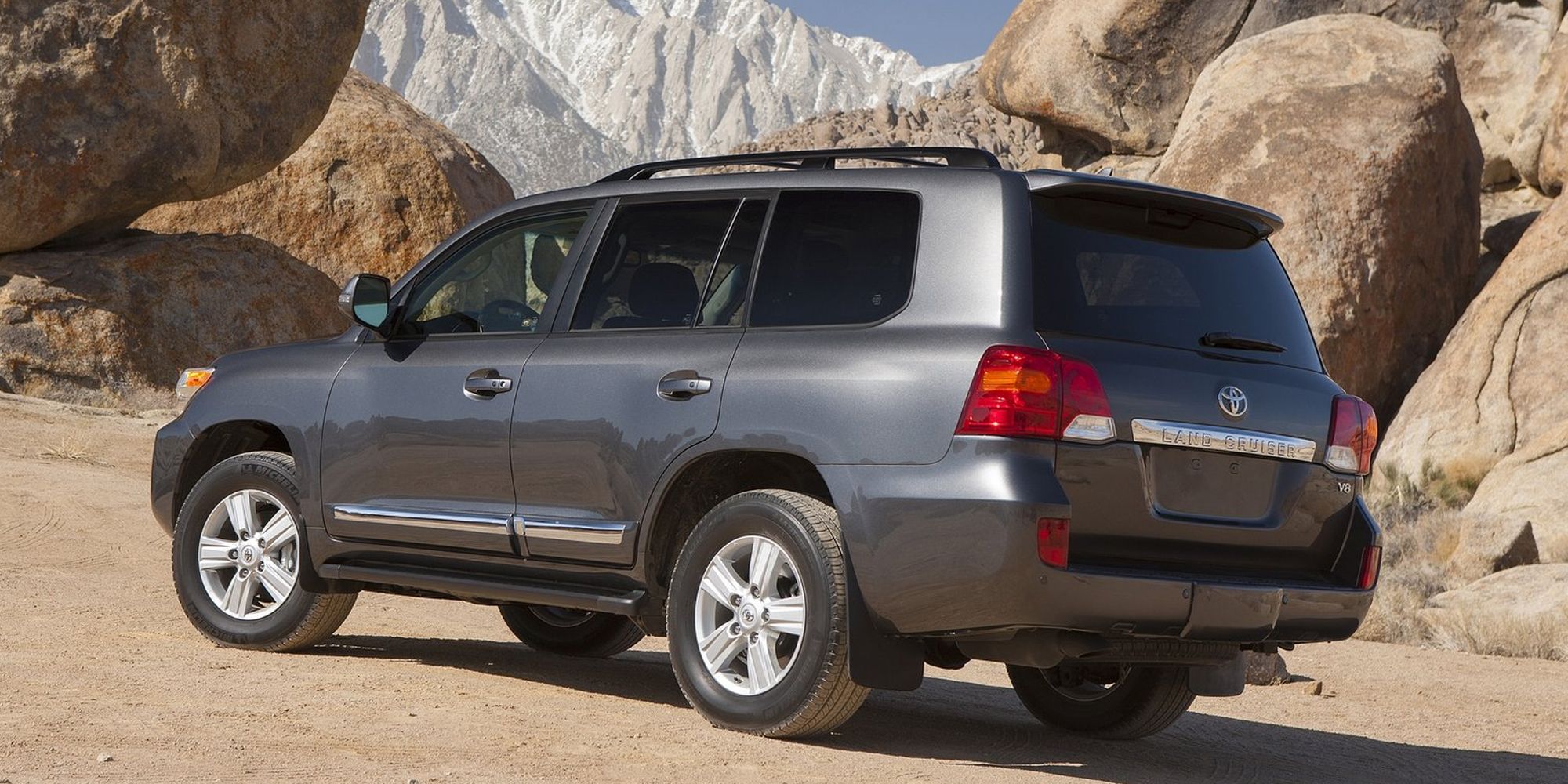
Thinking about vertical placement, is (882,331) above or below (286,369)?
above

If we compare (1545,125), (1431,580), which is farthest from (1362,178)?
(1431,580)

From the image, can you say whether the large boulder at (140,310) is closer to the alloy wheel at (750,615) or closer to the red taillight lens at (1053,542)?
the alloy wheel at (750,615)

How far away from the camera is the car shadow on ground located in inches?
240

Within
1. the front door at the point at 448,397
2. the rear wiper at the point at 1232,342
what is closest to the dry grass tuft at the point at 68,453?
the front door at the point at 448,397

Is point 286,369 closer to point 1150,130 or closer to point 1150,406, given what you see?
point 1150,406

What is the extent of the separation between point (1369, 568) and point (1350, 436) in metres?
Result: 0.43

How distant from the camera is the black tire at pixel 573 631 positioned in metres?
7.93

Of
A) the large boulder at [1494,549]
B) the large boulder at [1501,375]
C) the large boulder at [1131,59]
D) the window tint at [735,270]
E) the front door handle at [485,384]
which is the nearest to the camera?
the window tint at [735,270]

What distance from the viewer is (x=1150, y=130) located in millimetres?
23094

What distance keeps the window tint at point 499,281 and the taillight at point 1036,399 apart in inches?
80.9

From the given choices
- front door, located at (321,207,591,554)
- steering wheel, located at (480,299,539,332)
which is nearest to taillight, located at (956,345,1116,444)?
front door, located at (321,207,591,554)

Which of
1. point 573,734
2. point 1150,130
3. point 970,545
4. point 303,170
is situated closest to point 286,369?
point 573,734

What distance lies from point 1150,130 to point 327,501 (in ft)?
58.1

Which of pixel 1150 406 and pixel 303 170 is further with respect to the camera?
pixel 303 170
